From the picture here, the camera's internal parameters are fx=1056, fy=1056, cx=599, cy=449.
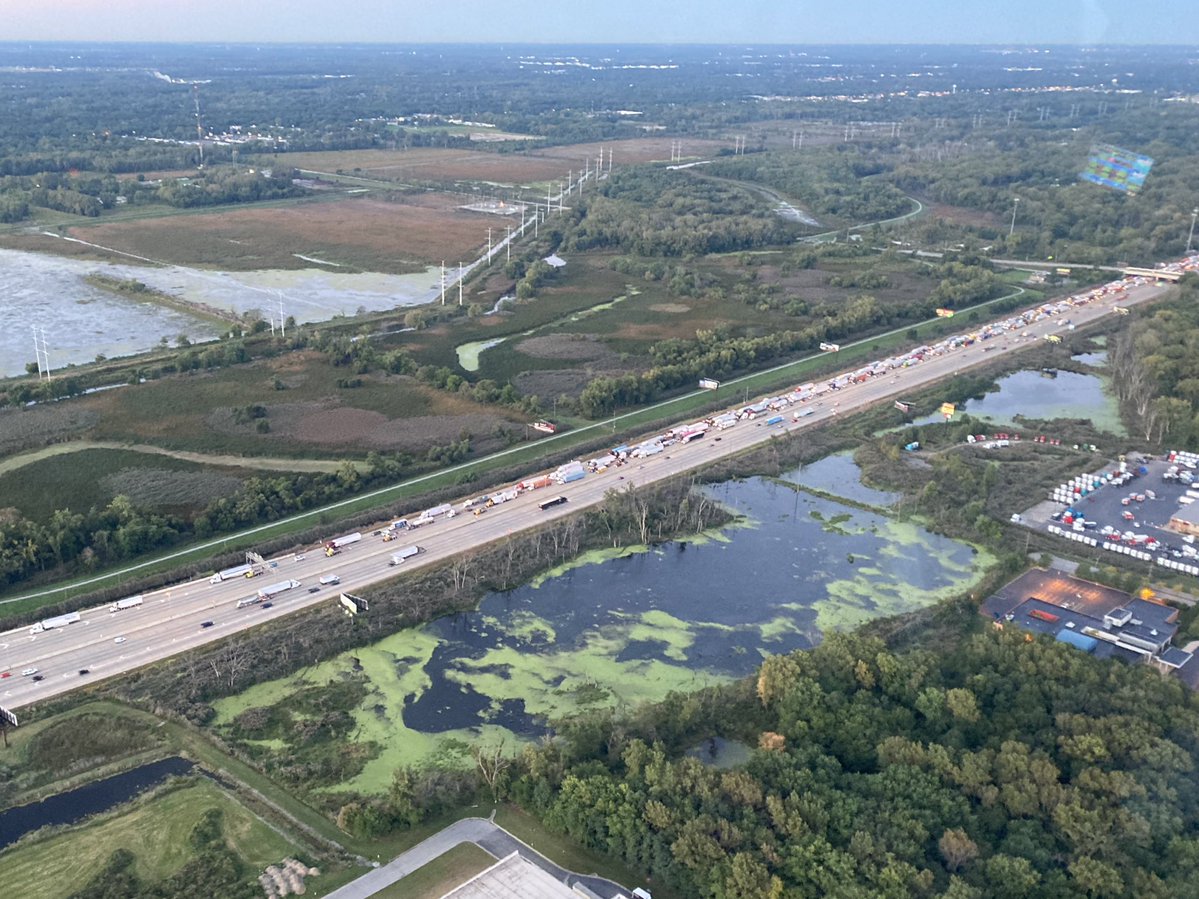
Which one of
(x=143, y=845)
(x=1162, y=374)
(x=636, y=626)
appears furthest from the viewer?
(x=1162, y=374)

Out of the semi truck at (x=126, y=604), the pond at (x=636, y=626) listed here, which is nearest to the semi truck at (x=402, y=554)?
the pond at (x=636, y=626)

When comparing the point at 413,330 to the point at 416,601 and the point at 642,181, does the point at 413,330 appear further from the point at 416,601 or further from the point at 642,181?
the point at 642,181

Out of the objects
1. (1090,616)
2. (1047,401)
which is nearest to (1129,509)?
(1090,616)

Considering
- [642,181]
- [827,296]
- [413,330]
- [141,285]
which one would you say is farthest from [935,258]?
[141,285]

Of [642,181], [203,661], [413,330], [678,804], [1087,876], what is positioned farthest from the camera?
[642,181]

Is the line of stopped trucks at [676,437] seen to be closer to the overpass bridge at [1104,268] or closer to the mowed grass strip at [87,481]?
the overpass bridge at [1104,268]

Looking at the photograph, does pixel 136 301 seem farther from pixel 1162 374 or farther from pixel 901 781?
pixel 1162 374
